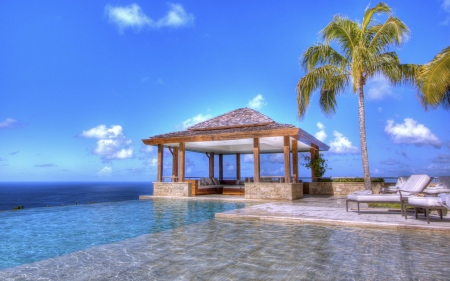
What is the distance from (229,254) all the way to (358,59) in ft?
31.9

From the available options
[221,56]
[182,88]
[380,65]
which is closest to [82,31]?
[182,88]

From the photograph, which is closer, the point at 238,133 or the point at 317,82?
the point at 317,82

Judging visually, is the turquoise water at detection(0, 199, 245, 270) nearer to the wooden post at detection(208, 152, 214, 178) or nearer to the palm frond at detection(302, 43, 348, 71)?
the palm frond at detection(302, 43, 348, 71)

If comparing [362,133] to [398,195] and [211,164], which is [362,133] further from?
[211,164]

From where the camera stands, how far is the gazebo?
13336mm

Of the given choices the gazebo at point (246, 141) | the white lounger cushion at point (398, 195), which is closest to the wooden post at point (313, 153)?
the gazebo at point (246, 141)

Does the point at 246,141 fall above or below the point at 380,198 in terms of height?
above

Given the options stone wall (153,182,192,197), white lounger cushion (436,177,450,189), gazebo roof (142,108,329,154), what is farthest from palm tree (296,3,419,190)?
stone wall (153,182,192,197)

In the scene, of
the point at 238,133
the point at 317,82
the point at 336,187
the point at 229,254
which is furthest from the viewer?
the point at 336,187

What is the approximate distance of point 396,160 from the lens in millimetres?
21766

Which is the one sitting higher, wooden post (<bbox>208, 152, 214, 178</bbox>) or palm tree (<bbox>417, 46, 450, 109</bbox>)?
palm tree (<bbox>417, 46, 450, 109</bbox>)

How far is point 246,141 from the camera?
16109 mm

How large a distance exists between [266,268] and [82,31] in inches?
1216

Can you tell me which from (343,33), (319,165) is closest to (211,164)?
(319,165)
